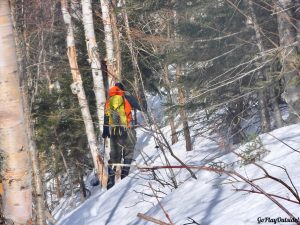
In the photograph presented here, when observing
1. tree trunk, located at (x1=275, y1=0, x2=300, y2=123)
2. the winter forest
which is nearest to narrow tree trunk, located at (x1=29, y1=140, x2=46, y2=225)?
the winter forest

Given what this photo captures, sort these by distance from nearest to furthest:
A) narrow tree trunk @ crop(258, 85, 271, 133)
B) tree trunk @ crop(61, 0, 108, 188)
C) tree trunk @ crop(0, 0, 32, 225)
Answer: tree trunk @ crop(0, 0, 32, 225)
narrow tree trunk @ crop(258, 85, 271, 133)
tree trunk @ crop(61, 0, 108, 188)

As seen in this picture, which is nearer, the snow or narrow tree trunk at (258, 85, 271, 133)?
the snow

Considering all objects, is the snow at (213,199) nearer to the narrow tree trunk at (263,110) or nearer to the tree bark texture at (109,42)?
the narrow tree trunk at (263,110)

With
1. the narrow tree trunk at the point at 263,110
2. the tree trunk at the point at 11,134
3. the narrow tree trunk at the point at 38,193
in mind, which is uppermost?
the tree trunk at the point at 11,134

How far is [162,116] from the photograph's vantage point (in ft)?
35.0

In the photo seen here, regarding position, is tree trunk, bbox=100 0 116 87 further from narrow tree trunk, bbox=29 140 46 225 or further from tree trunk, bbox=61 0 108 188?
narrow tree trunk, bbox=29 140 46 225

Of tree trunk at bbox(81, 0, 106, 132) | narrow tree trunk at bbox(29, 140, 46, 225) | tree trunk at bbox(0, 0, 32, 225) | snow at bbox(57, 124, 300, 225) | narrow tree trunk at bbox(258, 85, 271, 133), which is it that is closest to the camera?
tree trunk at bbox(0, 0, 32, 225)

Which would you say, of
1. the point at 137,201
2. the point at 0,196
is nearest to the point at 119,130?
the point at 137,201

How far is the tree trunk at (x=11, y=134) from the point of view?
322 centimetres

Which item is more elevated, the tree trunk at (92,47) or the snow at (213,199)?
the tree trunk at (92,47)

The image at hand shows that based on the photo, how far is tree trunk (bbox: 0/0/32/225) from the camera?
3217mm

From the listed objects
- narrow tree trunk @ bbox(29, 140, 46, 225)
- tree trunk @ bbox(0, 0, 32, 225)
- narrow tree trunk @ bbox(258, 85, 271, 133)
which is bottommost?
narrow tree trunk @ bbox(29, 140, 46, 225)

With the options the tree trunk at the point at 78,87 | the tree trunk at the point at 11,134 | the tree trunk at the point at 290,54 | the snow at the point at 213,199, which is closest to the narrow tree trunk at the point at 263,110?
the tree trunk at the point at 290,54

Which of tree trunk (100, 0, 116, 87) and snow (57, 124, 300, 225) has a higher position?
tree trunk (100, 0, 116, 87)
